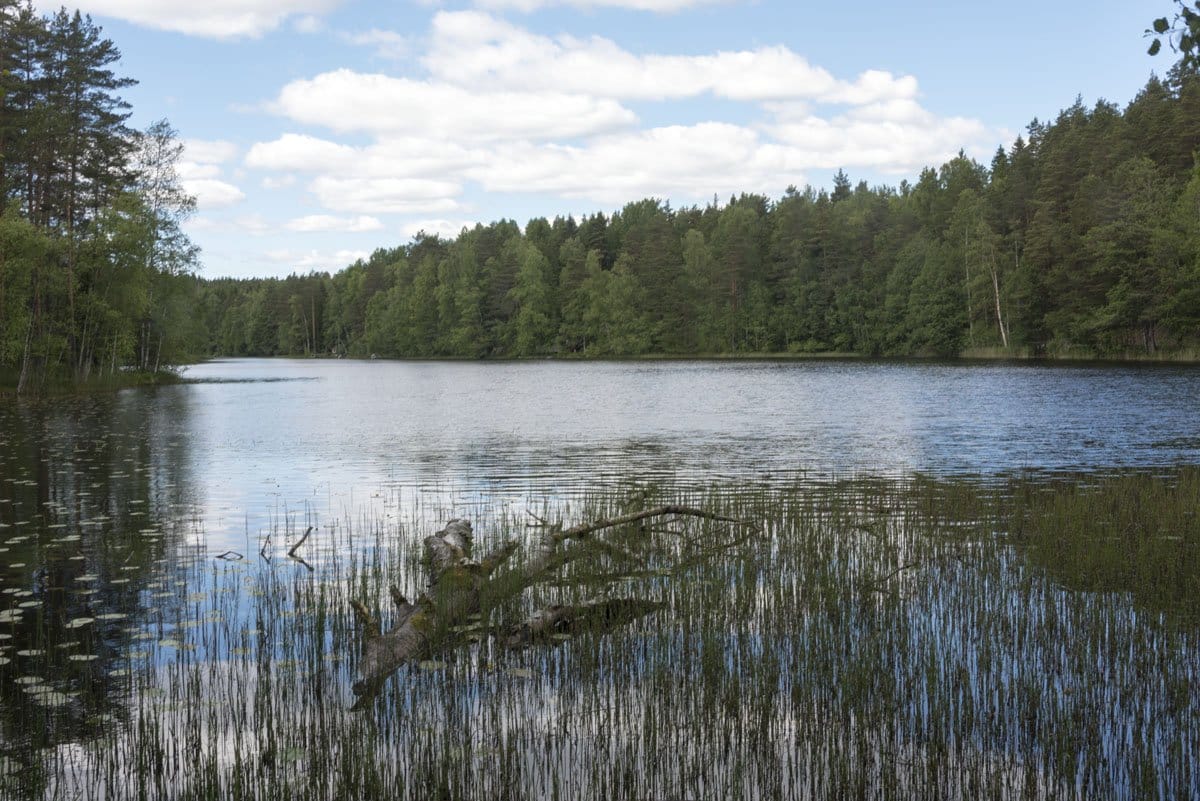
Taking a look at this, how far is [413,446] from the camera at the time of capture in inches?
1106

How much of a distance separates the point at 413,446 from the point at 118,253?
3130 centimetres

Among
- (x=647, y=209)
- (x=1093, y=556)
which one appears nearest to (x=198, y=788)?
(x=1093, y=556)

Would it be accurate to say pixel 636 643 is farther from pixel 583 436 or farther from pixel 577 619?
pixel 583 436

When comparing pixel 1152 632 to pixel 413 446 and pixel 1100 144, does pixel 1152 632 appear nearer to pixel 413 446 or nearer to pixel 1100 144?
pixel 413 446

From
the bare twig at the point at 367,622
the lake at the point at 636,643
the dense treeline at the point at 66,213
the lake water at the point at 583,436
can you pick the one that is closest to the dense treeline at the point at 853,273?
the lake water at the point at 583,436

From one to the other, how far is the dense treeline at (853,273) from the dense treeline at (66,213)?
5016 cm

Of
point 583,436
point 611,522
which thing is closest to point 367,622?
point 611,522

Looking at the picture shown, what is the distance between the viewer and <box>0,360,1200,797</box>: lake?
18.3ft

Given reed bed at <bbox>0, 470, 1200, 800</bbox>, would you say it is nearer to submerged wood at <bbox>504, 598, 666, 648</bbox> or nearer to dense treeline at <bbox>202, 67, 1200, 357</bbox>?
submerged wood at <bbox>504, 598, 666, 648</bbox>

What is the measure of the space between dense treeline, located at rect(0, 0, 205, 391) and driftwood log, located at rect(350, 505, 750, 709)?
125 ft

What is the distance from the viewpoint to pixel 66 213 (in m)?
48.5

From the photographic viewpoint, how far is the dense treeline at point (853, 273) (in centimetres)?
7200

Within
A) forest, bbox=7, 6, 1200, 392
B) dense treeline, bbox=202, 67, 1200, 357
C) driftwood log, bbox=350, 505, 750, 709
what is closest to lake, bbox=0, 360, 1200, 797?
driftwood log, bbox=350, 505, 750, 709

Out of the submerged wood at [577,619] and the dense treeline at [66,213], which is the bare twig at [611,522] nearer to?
the submerged wood at [577,619]
